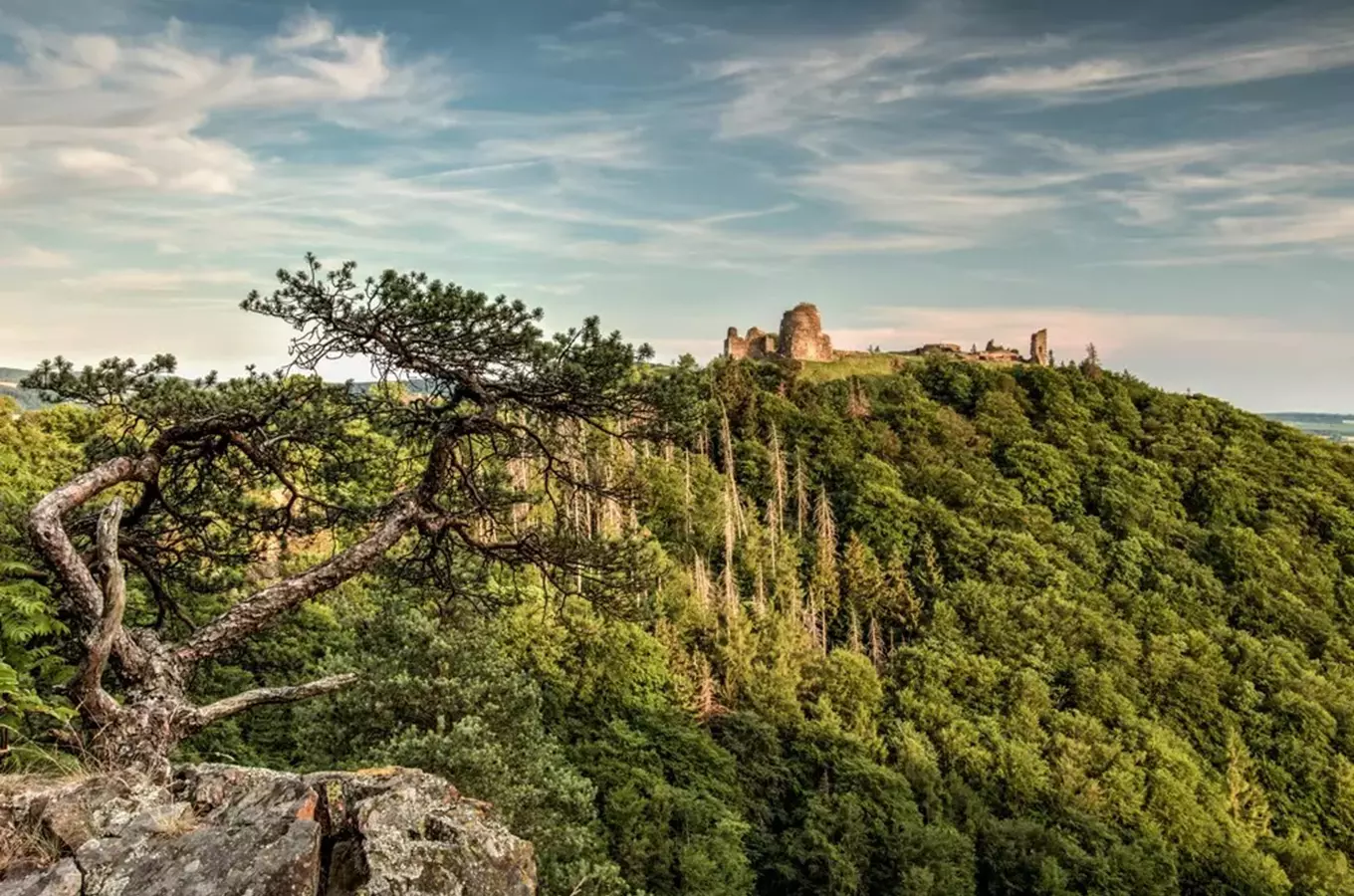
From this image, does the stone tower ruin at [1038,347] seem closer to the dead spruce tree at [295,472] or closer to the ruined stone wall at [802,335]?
the ruined stone wall at [802,335]

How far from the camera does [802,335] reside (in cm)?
8200

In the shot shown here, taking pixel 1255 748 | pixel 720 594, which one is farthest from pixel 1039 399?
pixel 720 594

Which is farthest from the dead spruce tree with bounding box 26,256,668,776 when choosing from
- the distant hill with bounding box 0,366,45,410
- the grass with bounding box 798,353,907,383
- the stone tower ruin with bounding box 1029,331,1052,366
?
the stone tower ruin with bounding box 1029,331,1052,366

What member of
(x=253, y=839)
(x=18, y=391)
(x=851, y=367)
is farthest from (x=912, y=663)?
(x=253, y=839)

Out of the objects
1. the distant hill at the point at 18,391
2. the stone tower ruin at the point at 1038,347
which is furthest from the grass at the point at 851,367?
the distant hill at the point at 18,391

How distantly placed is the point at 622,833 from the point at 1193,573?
53.0 m

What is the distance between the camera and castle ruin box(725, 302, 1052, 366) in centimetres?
8181

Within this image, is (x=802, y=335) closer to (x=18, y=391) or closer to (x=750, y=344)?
(x=750, y=344)

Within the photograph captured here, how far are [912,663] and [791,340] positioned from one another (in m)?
38.0

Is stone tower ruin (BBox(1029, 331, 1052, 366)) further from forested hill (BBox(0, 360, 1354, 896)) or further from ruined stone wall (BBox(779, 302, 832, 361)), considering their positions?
ruined stone wall (BBox(779, 302, 832, 361))

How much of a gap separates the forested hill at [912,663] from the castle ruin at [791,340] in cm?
533

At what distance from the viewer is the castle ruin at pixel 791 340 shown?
81669 mm

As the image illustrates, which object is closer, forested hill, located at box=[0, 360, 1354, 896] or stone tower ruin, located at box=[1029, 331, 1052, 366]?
forested hill, located at box=[0, 360, 1354, 896]

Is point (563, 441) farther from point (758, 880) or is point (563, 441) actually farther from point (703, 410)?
point (758, 880)
